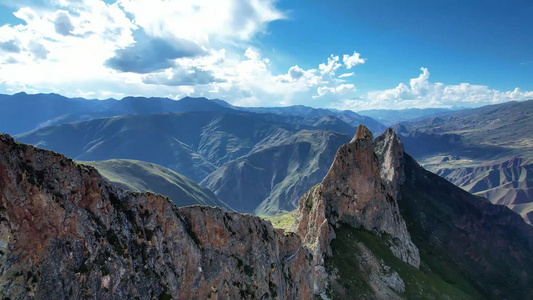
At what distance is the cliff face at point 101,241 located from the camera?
2838cm

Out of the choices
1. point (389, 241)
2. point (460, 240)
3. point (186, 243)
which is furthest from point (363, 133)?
point (460, 240)

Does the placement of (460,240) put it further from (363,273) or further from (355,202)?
(363,273)

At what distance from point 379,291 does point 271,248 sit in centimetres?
3788

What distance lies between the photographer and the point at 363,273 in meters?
80.6

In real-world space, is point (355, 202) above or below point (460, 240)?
above

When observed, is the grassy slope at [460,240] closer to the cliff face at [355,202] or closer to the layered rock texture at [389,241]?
the layered rock texture at [389,241]

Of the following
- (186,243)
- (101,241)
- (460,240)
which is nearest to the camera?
(101,241)

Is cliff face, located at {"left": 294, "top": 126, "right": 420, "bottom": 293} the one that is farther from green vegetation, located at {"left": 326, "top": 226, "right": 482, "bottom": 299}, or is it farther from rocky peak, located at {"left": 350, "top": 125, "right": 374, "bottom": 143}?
green vegetation, located at {"left": 326, "top": 226, "right": 482, "bottom": 299}

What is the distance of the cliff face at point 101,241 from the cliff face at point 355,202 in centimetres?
4115

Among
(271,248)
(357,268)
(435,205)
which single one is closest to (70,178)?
(271,248)

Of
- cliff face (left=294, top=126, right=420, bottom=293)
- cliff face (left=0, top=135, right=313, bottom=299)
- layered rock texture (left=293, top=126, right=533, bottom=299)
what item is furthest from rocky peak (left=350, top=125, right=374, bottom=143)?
cliff face (left=0, top=135, right=313, bottom=299)

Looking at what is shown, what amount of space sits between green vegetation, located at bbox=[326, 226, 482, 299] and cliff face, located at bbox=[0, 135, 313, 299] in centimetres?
3368

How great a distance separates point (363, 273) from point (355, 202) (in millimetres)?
22945

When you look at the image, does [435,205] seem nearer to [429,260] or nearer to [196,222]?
[429,260]
